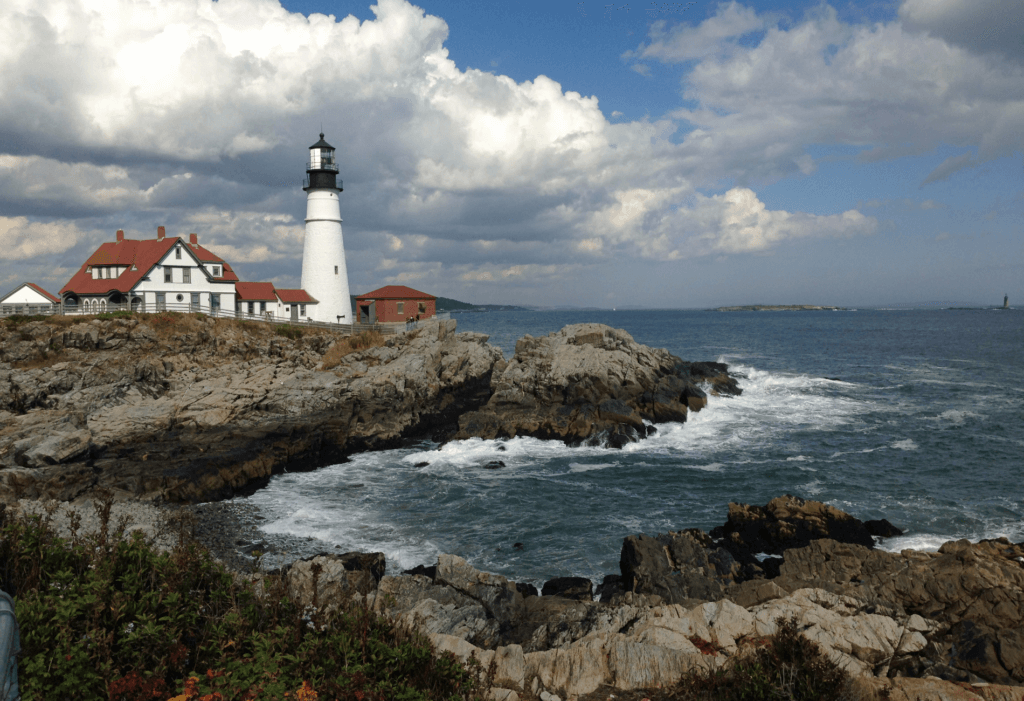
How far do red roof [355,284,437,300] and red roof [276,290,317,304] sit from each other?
7305 millimetres

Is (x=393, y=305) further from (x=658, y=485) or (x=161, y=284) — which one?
(x=658, y=485)

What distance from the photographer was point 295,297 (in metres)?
49.4

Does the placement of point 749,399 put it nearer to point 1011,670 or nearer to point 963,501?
point 963,501

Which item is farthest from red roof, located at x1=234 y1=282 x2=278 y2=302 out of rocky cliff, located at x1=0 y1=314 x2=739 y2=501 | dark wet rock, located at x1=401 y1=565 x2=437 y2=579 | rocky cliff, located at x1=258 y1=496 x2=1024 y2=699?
dark wet rock, located at x1=401 y1=565 x2=437 y2=579

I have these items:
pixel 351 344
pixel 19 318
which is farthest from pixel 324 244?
pixel 19 318

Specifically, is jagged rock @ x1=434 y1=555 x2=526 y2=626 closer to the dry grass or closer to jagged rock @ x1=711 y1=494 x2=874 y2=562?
jagged rock @ x1=711 y1=494 x2=874 y2=562

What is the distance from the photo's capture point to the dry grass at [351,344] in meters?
39.7

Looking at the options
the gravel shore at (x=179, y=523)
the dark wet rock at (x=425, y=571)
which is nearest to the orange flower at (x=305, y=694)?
the dark wet rock at (x=425, y=571)

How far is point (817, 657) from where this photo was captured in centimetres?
752

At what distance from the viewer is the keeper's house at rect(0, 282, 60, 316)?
38750 mm

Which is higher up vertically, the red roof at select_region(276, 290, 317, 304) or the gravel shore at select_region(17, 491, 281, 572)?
the red roof at select_region(276, 290, 317, 304)

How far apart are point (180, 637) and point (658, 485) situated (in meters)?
21.0

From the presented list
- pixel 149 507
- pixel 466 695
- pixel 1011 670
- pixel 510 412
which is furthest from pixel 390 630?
pixel 510 412

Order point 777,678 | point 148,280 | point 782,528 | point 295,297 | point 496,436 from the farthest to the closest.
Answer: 1. point 295,297
2. point 148,280
3. point 496,436
4. point 782,528
5. point 777,678
